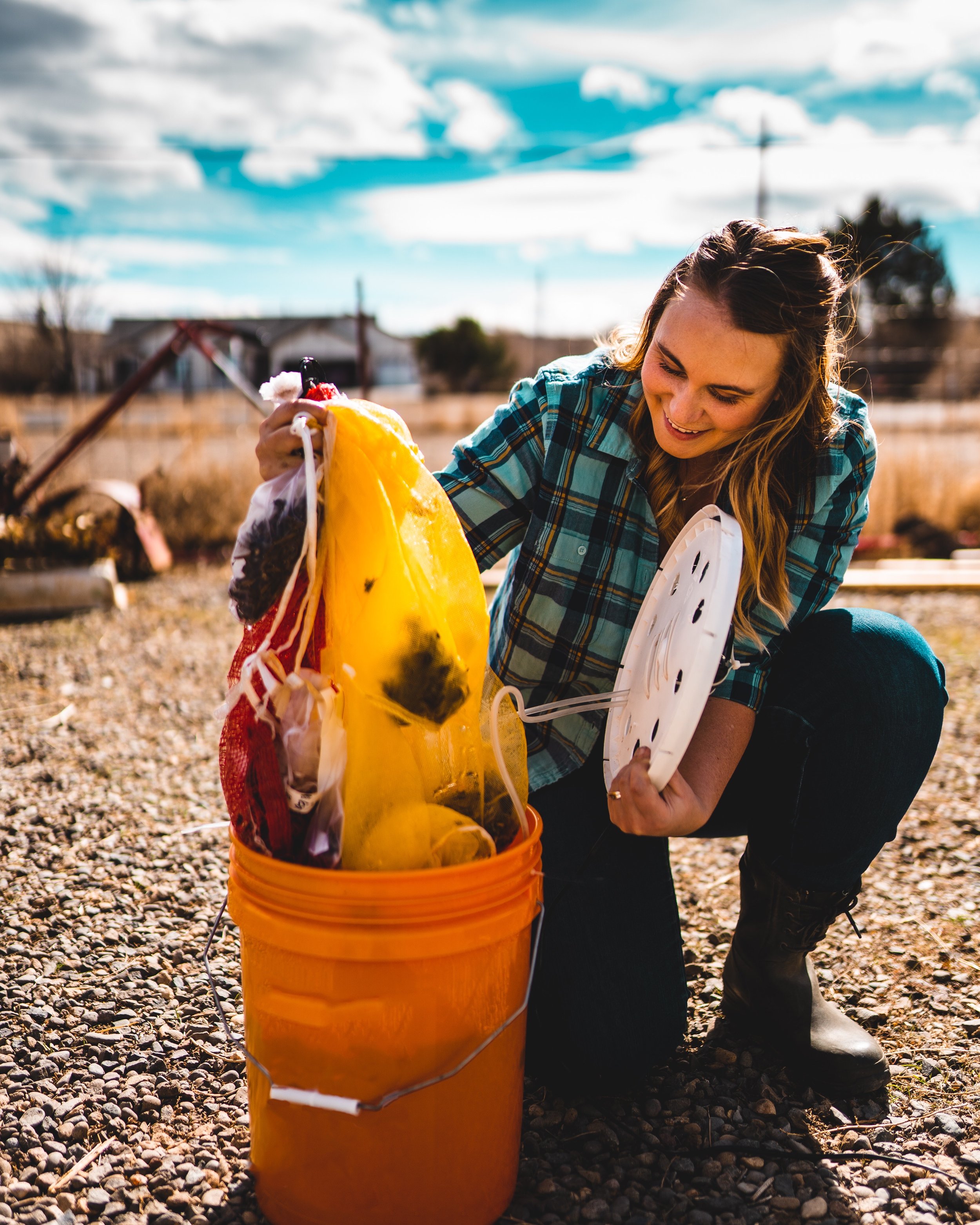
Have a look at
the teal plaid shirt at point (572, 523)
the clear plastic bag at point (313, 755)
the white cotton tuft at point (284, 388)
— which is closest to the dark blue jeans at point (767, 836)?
the teal plaid shirt at point (572, 523)

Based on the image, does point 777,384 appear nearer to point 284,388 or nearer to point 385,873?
point 284,388

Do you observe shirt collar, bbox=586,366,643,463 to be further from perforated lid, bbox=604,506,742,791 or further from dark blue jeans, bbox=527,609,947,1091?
dark blue jeans, bbox=527,609,947,1091

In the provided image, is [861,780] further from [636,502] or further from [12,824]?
[12,824]

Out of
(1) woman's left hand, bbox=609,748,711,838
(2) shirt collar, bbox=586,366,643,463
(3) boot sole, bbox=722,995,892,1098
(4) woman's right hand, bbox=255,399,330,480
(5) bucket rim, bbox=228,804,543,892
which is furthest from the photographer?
(2) shirt collar, bbox=586,366,643,463

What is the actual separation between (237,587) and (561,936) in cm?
86

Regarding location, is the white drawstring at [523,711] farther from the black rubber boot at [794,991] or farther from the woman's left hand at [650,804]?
the black rubber boot at [794,991]

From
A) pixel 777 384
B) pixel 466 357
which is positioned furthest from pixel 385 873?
pixel 466 357

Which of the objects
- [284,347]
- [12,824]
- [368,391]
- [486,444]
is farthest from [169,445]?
[284,347]

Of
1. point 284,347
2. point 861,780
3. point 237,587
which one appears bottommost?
point 861,780

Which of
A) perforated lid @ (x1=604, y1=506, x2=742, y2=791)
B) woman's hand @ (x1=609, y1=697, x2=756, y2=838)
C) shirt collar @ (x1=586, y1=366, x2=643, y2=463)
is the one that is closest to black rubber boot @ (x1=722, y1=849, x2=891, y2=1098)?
woman's hand @ (x1=609, y1=697, x2=756, y2=838)

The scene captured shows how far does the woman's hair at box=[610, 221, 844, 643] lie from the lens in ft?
4.79

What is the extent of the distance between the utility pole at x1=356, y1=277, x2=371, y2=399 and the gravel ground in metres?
3.91

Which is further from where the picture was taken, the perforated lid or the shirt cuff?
the shirt cuff

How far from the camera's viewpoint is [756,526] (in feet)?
5.11
